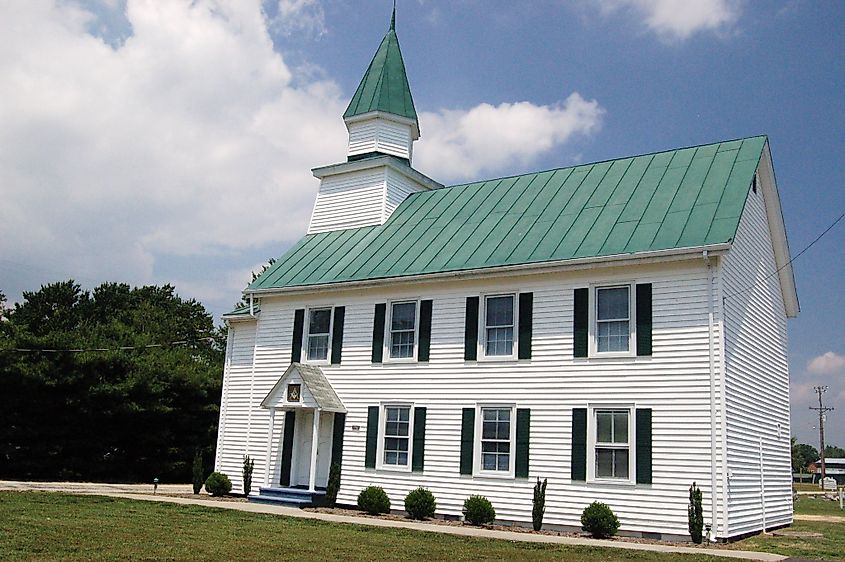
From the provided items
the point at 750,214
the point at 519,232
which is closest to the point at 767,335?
the point at 750,214

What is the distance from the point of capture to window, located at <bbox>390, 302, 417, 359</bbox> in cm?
2167

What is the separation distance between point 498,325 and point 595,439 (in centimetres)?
369

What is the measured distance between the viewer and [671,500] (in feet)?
55.9

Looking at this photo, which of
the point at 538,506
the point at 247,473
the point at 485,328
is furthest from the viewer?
the point at 247,473

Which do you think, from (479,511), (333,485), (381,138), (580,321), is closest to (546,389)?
(580,321)

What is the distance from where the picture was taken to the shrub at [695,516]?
16.3m

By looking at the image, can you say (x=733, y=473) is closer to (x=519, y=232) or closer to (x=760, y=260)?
(x=760, y=260)

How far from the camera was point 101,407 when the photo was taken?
29844 millimetres

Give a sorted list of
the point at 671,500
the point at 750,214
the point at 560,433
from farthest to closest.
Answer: the point at 750,214 < the point at 560,433 < the point at 671,500

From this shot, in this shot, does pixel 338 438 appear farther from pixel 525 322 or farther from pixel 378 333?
pixel 525 322

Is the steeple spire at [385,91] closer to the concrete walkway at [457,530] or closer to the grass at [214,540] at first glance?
the concrete walkway at [457,530]

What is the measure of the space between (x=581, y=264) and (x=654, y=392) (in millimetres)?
3255

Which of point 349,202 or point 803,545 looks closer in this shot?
point 803,545

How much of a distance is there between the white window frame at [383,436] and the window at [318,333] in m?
2.52
